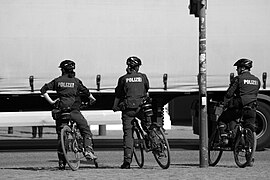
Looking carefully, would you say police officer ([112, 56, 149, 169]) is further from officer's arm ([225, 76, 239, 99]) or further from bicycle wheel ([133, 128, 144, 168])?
officer's arm ([225, 76, 239, 99])

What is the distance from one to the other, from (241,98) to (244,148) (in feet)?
2.80

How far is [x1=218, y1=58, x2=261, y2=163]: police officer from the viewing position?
14.5 metres

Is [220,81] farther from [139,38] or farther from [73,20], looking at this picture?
[73,20]

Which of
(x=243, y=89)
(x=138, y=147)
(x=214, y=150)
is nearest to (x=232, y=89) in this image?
(x=243, y=89)

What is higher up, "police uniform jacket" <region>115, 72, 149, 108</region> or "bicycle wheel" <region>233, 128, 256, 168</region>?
"police uniform jacket" <region>115, 72, 149, 108</region>

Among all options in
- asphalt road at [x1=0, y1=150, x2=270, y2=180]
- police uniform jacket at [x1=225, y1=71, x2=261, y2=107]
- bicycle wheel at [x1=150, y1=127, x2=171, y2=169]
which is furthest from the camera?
police uniform jacket at [x1=225, y1=71, x2=261, y2=107]

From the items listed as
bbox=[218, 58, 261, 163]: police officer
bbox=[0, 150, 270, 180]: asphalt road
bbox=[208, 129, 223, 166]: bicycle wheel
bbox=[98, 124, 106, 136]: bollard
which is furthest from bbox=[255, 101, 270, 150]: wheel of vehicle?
bbox=[98, 124, 106, 136]: bollard

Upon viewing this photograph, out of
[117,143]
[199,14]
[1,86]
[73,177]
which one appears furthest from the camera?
[117,143]

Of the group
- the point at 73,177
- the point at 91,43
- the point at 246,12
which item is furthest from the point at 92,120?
the point at 73,177

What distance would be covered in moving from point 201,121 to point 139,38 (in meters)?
4.93

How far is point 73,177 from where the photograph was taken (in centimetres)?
1238

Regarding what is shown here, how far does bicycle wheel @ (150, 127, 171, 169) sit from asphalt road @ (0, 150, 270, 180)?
0.49 ft

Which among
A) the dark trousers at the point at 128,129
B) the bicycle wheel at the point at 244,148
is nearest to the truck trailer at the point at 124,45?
the bicycle wheel at the point at 244,148

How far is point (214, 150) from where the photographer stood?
14.7m
